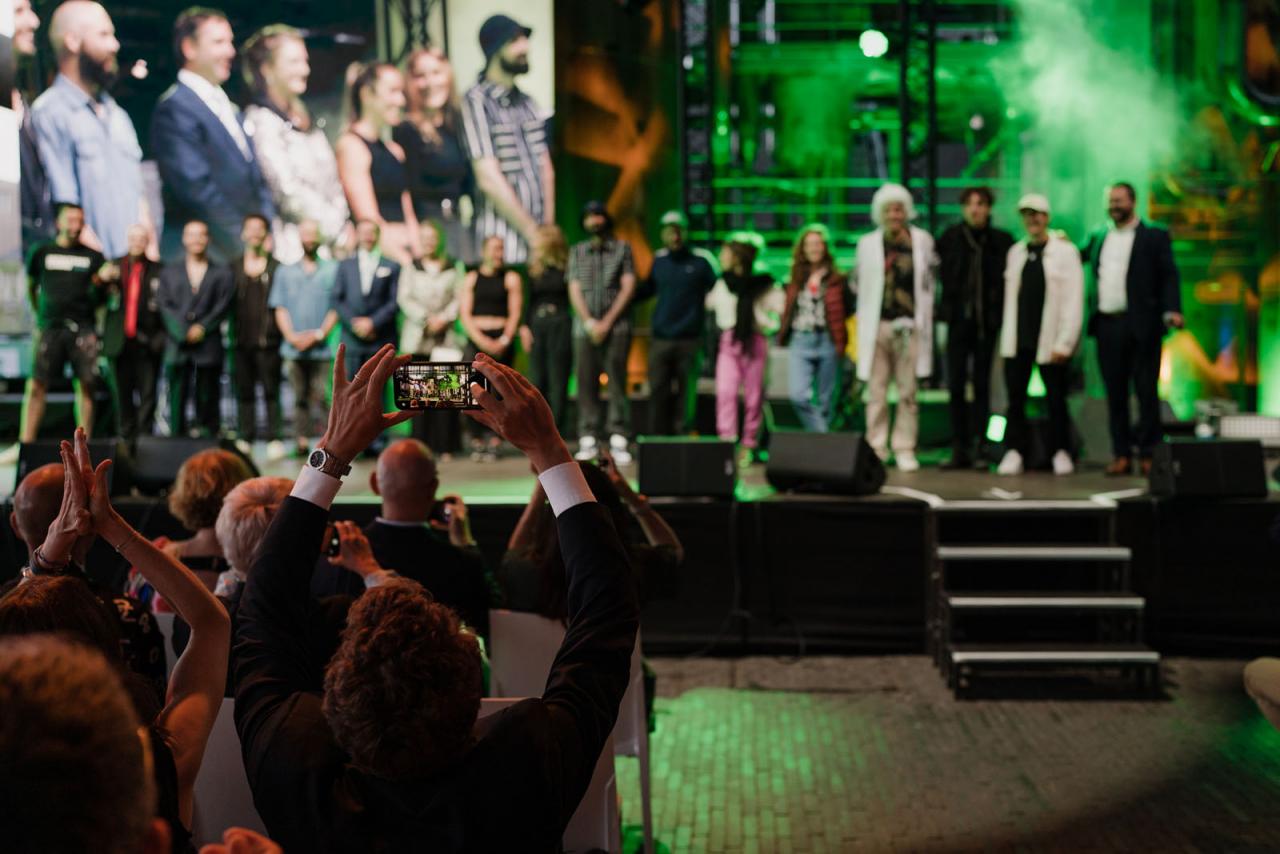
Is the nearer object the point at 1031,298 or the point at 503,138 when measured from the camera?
the point at 1031,298

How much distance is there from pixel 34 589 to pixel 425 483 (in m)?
1.71

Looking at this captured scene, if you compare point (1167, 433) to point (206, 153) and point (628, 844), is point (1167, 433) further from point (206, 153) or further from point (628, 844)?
point (206, 153)

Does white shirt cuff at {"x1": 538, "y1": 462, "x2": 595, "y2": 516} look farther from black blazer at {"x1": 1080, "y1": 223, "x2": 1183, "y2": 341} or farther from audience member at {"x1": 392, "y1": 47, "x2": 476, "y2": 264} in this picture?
audience member at {"x1": 392, "y1": 47, "x2": 476, "y2": 264}

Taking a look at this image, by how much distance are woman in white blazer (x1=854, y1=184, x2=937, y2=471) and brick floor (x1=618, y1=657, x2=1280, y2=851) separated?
6.64ft

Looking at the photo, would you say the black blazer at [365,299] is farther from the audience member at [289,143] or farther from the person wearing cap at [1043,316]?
the person wearing cap at [1043,316]

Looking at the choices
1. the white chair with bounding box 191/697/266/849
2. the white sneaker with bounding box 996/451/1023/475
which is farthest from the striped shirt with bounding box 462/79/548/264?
the white chair with bounding box 191/697/266/849

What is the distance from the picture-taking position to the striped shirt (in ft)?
34.5

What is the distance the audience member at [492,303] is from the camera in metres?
8.33

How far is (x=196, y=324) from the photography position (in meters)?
8.43

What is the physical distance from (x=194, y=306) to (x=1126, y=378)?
5.66 metres

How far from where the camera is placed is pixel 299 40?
34.9ft

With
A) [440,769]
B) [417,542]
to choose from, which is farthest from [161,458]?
[440,769]

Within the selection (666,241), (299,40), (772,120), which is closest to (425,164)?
(299,40)

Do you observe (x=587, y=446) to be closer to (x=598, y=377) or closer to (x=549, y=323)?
(x=598, y=377)
